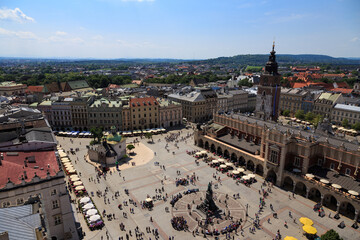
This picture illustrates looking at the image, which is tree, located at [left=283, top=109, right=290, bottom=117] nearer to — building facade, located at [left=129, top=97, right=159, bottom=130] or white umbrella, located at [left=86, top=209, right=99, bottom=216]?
building facade, located at [left=129, top=97, right=159, bottom=130]

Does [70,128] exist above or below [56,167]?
below

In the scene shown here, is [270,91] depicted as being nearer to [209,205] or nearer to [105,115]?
[209,205]

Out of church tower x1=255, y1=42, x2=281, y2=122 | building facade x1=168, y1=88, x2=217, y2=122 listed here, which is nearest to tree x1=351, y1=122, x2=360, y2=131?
church tower x1=255, y1=42, x2=281, y2=122

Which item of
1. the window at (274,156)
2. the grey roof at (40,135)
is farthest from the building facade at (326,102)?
the grey roof at (40,135)

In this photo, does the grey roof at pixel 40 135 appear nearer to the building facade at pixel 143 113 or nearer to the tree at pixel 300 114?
the building facade at pixel 143 113

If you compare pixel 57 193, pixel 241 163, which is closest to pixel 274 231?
pixel 241 163

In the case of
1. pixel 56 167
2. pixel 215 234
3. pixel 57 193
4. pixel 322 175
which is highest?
pixel 56 167

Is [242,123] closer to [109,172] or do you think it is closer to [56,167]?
[109,172]
